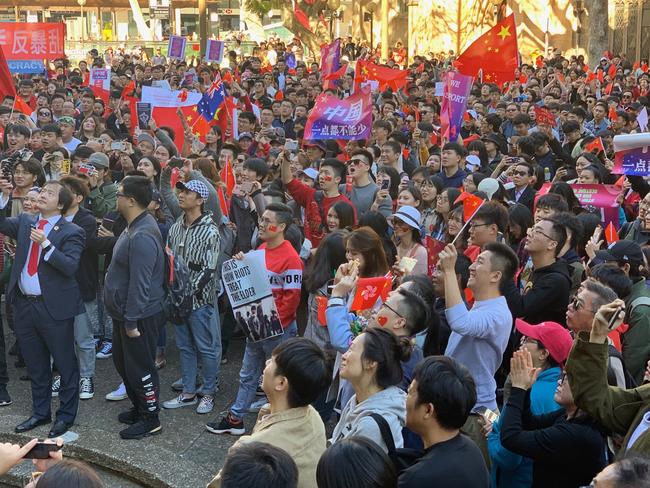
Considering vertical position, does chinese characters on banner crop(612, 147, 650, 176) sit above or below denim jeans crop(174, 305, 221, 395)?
above

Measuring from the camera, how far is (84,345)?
22.4ft

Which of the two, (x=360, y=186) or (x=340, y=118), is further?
(x=340, y=118)

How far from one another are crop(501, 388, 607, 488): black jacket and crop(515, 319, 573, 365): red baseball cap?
31 centimetres

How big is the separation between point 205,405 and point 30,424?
3.82 ft

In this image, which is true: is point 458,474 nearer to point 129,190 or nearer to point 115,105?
point 129,190

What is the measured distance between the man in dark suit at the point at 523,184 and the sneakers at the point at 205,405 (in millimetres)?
3327

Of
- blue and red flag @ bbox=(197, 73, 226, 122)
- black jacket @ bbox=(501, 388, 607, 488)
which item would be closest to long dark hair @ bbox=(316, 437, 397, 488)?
black jacket @ bbox=(501, 388, 607, 488)

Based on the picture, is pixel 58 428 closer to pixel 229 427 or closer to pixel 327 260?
pixel 229 427

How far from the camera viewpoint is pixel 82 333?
6809mm

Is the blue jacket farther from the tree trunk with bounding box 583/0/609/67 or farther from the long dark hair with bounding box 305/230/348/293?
the tree trunk with bounding box 583/0/609/67

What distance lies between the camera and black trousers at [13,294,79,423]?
6152 millimetres

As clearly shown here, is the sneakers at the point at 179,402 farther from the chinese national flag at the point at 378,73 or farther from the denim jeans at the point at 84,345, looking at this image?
the chinese national flag at the point at 378,73

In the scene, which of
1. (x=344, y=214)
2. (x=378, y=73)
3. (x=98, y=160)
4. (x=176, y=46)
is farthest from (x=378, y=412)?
(x=176, y=46)

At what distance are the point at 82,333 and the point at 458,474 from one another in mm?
4131
